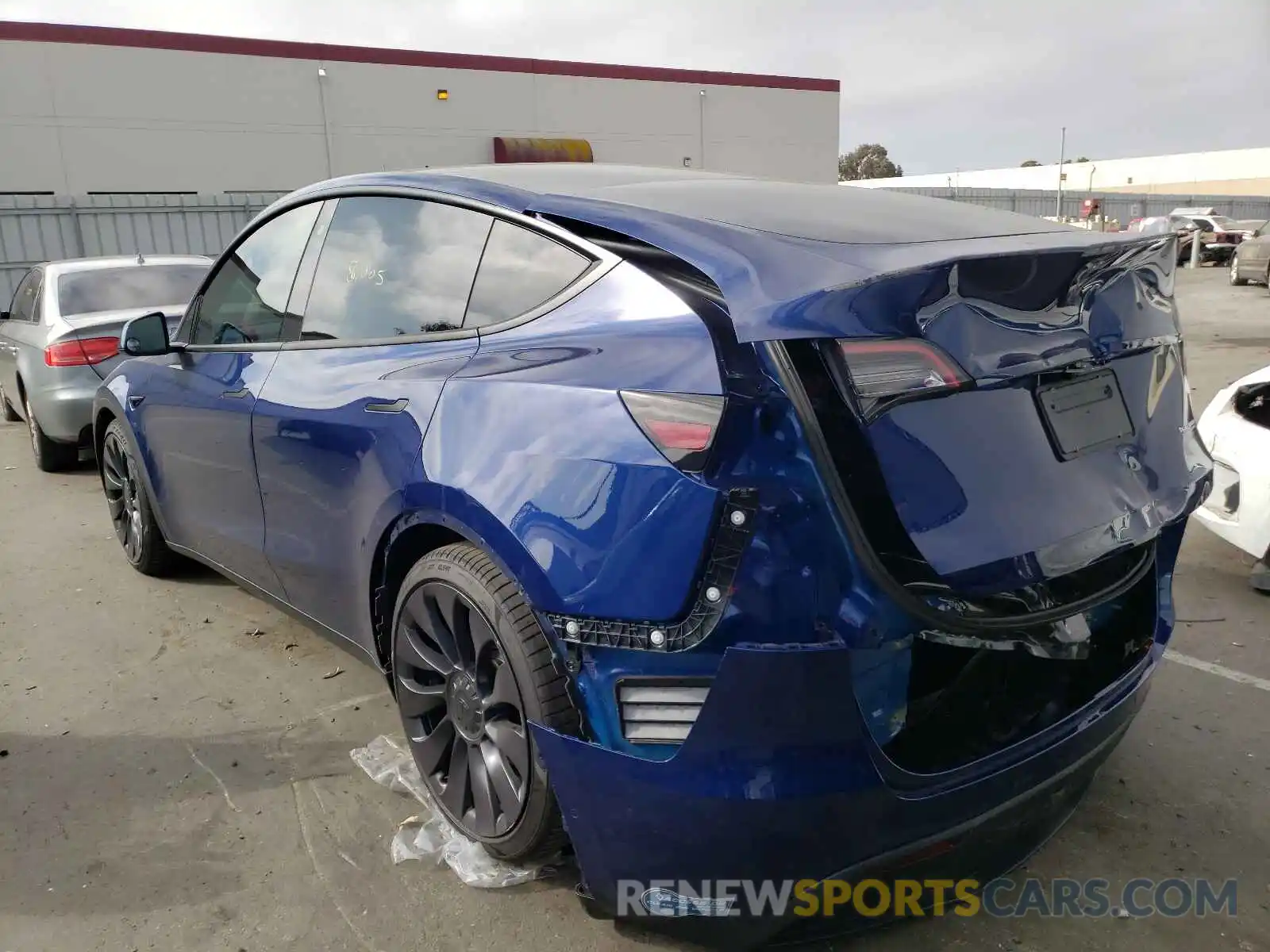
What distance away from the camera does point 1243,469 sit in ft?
13.1

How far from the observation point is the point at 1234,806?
267 centimetres

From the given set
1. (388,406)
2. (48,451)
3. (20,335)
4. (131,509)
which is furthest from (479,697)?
(20,335)

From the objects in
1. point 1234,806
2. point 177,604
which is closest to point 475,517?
point 1234,806

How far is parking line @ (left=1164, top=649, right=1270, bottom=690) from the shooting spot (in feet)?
11.2

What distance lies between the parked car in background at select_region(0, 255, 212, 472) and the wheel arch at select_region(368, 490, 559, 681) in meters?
4.75

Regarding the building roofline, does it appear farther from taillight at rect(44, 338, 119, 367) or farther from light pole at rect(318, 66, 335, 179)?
taillight at rect(44, 338, 119, 367)

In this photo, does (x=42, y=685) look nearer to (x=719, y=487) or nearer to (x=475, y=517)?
(x=475, y=517)

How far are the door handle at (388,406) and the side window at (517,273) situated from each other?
260mm

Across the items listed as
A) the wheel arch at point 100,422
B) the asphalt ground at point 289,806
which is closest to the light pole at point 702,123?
the wheel arch at point 100,422

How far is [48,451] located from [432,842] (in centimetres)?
616

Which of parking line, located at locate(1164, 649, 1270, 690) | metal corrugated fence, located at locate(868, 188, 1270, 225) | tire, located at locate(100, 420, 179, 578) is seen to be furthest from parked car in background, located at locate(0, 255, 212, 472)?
metal corrugated fence, located at locate(868, 188, 1270, 225)

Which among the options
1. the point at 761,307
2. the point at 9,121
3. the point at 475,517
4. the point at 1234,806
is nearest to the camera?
the point at 761,307

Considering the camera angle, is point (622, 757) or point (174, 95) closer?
point (622, 757)

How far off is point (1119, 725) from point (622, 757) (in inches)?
48.7
